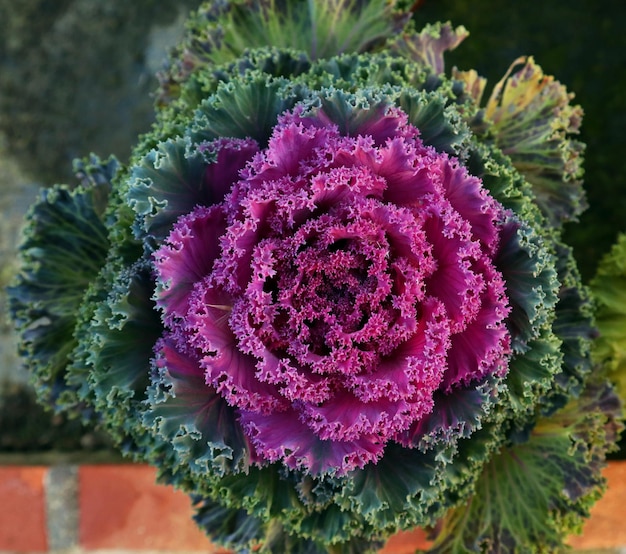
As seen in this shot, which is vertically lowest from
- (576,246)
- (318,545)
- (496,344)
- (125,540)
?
(125,540)

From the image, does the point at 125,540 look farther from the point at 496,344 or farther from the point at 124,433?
the point at 496,344

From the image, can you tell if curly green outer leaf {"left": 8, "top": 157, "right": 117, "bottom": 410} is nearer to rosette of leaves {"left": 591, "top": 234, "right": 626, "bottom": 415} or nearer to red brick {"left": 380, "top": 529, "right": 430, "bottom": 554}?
red brick {"left": 380, "top": 529, "right": 430, "bottom": 554}

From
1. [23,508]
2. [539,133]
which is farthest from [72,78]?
[539,133]

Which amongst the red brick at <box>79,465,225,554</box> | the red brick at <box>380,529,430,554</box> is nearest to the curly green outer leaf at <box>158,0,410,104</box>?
the red brick at <box>79,465,225,554</box>

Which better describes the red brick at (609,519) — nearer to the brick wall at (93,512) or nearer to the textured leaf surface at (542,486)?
the brick wall at (93,512)

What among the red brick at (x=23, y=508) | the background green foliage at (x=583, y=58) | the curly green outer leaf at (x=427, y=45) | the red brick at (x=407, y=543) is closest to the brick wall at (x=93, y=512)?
the red brick at (x=23, y=508)

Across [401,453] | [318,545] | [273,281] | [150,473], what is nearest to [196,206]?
[273,281]
